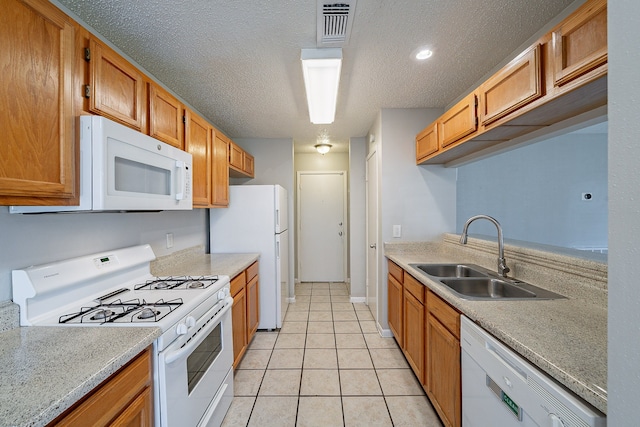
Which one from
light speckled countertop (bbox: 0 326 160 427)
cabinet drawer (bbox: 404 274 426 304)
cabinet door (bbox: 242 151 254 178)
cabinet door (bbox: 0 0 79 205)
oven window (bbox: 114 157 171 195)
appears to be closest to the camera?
light speckled countertop (bbox: 0 326 160 427)

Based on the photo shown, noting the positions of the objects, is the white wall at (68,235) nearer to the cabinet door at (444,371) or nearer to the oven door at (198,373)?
the oven door at (198,373)

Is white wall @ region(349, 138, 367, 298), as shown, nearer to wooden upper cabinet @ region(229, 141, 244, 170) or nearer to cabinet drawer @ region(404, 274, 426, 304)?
wooden upper cabinet @ region(229, 141, 244, 170)

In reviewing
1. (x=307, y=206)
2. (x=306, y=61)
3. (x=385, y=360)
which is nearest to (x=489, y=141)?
(x=306, y=61)

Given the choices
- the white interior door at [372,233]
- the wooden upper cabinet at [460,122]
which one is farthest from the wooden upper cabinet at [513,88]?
the white interior door at [372,233]

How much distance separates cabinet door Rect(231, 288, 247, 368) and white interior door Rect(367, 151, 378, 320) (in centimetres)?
149

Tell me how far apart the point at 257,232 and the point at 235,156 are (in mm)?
926

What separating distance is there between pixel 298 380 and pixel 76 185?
6.37 ft

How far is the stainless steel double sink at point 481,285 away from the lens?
139 centimetres

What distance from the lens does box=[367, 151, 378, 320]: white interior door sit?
3.04 m

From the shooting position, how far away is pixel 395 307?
2482mm

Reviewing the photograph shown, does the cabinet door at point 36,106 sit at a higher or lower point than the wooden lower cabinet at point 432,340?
higher

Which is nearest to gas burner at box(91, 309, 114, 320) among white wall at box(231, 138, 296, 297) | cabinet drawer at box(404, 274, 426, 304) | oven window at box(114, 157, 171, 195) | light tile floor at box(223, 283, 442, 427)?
oven window at box(114, 157, 171, 195)

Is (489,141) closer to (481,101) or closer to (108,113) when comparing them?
(481,101)

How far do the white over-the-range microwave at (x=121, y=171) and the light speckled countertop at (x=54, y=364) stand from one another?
51 cm
